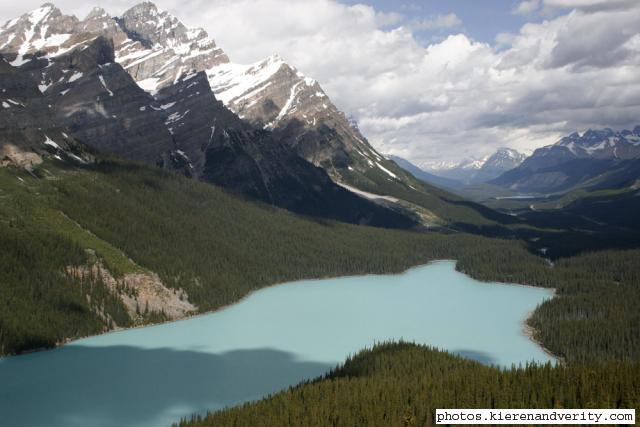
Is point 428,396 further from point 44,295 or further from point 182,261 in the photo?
point 182,261

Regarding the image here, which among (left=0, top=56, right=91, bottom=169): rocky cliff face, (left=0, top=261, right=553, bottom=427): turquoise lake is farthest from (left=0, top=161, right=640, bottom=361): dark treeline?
(left=0, top=56, right=91, bottom=169): rocky cliff face

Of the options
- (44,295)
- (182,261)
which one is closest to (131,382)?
(44,295)

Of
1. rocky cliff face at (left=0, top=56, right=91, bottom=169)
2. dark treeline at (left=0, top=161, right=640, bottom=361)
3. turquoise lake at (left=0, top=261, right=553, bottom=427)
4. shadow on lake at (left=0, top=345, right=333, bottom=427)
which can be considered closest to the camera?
shadow on lake at (left=0, top=345, right=333, bottom=427)

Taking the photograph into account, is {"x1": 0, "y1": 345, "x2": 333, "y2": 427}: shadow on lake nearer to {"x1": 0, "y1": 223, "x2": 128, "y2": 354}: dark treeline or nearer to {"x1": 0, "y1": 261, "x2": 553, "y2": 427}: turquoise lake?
{"x1": 0, "y1": 261, "x2": 553, "y2": 427}: turquoise lake

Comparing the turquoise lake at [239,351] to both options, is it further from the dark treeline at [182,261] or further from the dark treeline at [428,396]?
the dark treeline at [428,396]

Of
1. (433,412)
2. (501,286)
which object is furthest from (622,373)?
(501,286)

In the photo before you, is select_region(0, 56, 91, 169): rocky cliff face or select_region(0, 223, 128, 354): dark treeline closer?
select_region(0, 223, 128, 354): dark treeline

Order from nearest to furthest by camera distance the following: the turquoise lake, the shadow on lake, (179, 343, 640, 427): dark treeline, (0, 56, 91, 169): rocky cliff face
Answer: (179, 343, 640, 427): dark treeline → the shadow on lake → the turquoise lake → (0, 56, 91, 169): rocky cliff face
